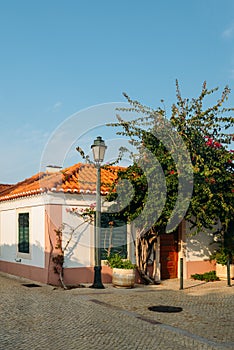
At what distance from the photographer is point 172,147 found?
45.6 ft

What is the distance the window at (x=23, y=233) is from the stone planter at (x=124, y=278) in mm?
3657

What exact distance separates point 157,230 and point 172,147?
2680 millimetres

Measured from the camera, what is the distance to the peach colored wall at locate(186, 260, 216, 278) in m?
16.0

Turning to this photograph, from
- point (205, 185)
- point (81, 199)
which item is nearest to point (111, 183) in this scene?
point (81, 199)

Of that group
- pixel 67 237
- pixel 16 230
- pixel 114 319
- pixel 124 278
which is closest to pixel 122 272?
pixel 124 278

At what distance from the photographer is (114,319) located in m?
8.84

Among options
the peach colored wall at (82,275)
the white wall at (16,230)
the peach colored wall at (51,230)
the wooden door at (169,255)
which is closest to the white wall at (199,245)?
the wooden door at (169,255)

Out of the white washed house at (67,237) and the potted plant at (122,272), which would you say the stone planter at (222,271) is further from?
the potted plant at (122,272)

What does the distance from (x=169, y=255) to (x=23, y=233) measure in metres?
5.12

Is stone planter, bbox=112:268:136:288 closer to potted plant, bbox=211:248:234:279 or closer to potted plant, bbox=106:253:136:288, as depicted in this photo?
potted plant, bbox=106:253:136:288

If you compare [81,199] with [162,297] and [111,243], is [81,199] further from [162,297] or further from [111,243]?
[162,297]

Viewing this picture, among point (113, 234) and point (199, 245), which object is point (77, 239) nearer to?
point (113, 234)

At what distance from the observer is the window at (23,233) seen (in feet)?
51.2

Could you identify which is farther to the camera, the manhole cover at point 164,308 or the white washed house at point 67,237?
the white washed house at point 67,237
